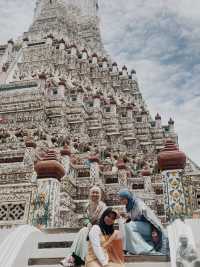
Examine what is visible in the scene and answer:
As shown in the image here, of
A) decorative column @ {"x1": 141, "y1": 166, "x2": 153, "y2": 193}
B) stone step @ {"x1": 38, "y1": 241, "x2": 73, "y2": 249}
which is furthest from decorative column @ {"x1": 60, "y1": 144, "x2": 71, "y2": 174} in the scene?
stone step @ {"x1": 38, "y1": 241, "x2": 73, "y2": 249}

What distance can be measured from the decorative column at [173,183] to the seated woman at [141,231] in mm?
1510

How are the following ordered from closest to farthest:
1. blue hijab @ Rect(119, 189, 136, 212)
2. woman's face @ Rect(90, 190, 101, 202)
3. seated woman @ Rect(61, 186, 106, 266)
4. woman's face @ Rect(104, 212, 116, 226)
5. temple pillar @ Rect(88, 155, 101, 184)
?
1. woman's face @ Rect(104, 212, 116, 226)
2. seated woman @ Rect(61, 186, 106, 266)
3. woman's face @ Rect(90, 190, 101, 202)
4. blue hijab @ Rect(119, 189, 136, 212)
5. temple pillar @ Rect(88, 155, 101, 184)

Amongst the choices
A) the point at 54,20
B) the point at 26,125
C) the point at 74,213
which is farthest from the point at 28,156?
the point at 54,20

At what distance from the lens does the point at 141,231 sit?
5.39 m

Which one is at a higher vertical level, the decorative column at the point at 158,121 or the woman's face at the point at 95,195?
the decorative column at the point at 158,121

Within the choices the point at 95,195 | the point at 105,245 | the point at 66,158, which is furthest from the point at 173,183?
the point at 66,158

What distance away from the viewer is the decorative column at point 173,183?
6.91 metres

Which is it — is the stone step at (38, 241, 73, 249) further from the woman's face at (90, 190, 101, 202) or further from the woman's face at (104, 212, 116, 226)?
the woman's face at (104, 212, 116, 226)

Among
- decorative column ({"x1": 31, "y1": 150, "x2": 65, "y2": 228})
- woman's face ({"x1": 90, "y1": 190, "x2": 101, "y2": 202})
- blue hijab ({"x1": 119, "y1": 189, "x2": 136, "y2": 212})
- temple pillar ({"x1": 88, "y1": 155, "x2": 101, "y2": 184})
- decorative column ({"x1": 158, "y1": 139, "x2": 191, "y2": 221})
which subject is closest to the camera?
woman's face ({"x1": 90, "y1": 190, "x2": 101, "y2": 202})

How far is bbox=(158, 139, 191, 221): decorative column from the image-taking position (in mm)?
6914

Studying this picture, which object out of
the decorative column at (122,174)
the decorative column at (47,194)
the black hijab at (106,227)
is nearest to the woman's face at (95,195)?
the black hijab at (106,227)

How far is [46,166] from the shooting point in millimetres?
8078

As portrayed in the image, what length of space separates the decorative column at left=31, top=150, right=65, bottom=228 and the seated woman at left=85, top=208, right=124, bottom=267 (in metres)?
3.36

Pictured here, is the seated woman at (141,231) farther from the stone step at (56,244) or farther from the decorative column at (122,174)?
the decorative column at (122,174)
